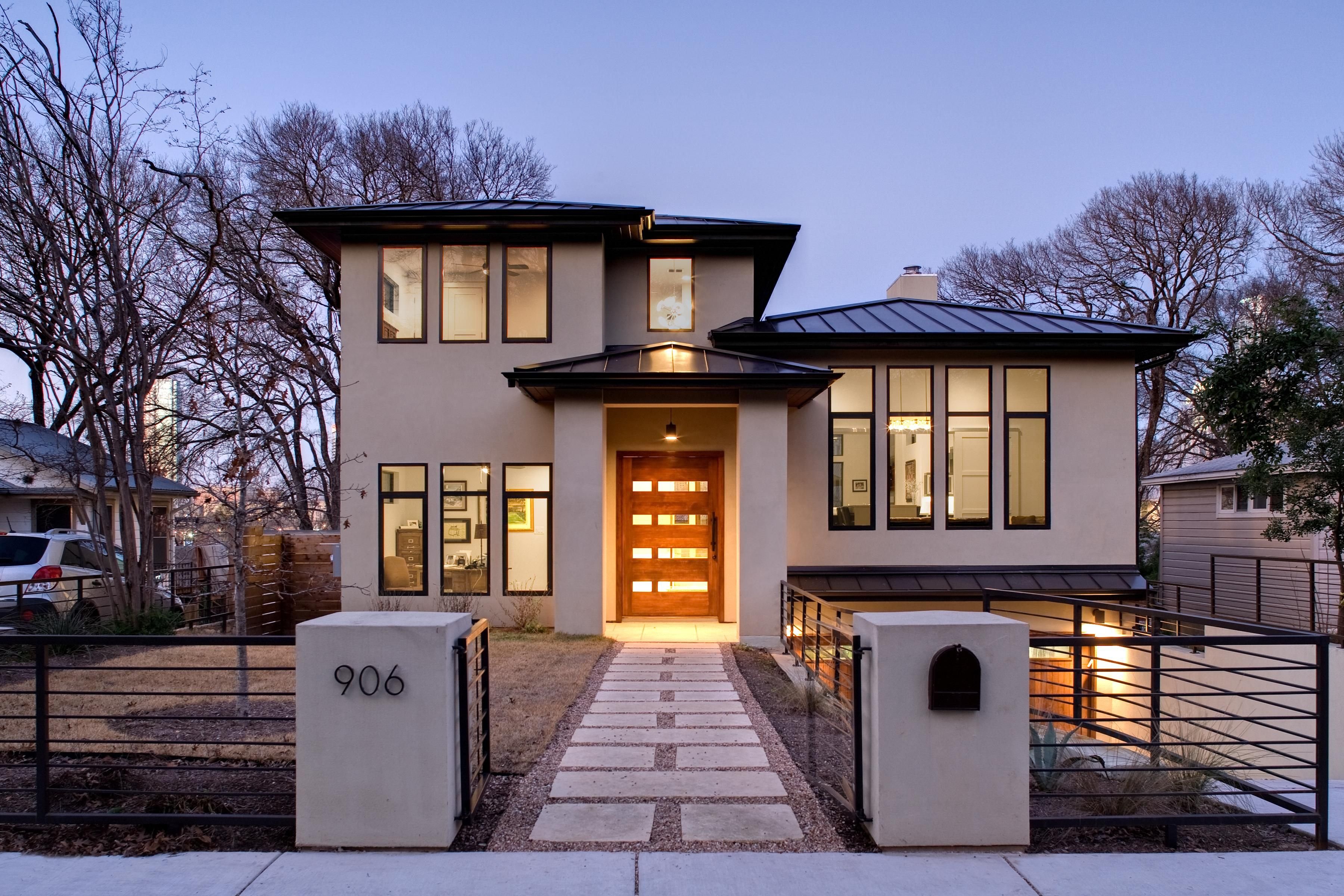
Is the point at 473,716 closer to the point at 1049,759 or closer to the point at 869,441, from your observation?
the point at 1049,759

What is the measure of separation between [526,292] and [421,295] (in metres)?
1.58

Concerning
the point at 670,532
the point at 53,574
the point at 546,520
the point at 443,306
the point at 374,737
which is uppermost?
the point at 443,306

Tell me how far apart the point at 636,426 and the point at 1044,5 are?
2555 centimetres

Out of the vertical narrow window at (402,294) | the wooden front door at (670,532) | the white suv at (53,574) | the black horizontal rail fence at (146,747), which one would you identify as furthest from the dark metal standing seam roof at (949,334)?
the white suv at (53,574)

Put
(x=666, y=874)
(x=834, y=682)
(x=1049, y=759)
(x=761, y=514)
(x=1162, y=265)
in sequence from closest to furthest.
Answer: (x=666, y=874) < (x=1049, y=759) < (x=834, y=682) < (x=761, y=514) < (x=1162, y=265)

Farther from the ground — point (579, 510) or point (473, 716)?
point (579, 510)

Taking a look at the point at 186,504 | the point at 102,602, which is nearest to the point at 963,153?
the point at 186,504

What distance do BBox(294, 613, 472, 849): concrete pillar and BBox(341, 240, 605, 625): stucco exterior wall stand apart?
7522 mm

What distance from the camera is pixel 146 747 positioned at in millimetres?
5254

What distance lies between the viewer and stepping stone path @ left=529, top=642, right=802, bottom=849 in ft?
13.1

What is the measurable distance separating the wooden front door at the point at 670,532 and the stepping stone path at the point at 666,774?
4.21 metres

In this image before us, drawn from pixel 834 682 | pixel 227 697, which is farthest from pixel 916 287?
pixel 227 697

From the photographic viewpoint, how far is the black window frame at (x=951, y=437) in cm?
1180

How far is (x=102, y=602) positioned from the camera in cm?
A: 1108
